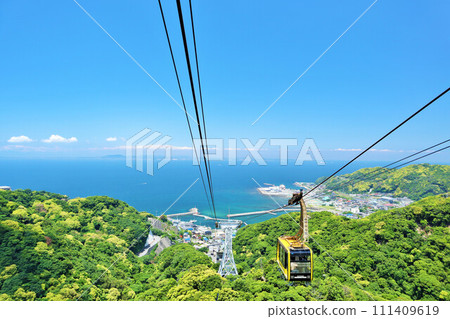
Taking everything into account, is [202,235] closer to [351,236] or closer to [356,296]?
[351,236]

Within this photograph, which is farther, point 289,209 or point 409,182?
point 409,182

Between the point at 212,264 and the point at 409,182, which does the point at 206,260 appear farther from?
the point at 409,182

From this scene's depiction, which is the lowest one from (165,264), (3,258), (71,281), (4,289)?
(165,264)

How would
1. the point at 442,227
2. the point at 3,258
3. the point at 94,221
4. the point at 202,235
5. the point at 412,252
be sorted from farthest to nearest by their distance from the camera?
the point at 202,235, the point at 94,221, the point at 442,227, the point at 412,252, the point at 3,258

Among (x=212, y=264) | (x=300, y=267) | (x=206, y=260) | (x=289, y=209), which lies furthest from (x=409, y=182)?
(x=300, y=267)

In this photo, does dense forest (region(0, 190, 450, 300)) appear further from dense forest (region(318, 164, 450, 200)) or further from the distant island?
dense forest (region(318, 164, 450, 200))

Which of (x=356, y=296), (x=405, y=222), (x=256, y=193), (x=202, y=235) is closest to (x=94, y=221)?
(x=202, y=235)
